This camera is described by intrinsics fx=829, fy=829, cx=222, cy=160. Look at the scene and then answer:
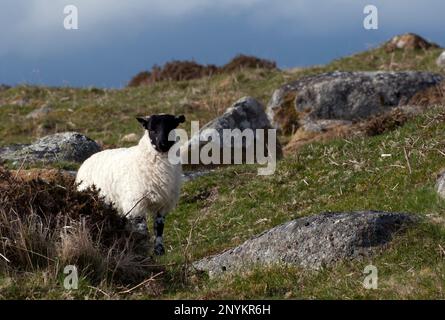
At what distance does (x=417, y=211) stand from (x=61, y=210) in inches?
216

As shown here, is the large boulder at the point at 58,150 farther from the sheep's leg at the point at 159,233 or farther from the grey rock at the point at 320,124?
the sheep's leg at the point at 159,233

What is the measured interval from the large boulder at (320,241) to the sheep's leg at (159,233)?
2.39m

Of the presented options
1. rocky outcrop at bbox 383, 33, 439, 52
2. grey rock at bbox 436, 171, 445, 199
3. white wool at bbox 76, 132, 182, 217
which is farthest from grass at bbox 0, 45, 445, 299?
rocky outcrop at bbox 383, 33, 439, 52

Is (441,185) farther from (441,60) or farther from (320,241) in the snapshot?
(441,60)

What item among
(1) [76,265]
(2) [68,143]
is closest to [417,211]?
(1) [76,265]

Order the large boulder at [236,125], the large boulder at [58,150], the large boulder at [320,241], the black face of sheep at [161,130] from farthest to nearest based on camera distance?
the large boulder at [236,125]
the large boulder at [58,150]
the black face of sheep at [161,130]
the large boulder at [320,241]

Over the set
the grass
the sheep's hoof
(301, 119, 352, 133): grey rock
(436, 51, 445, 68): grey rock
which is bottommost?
the sheep's hoof

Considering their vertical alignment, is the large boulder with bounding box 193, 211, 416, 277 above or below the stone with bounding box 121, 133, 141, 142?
below

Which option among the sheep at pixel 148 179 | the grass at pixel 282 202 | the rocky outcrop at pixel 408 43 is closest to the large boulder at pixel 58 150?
the grass at pixel 282 202

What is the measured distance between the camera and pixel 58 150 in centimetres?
2262

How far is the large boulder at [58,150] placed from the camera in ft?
72.8

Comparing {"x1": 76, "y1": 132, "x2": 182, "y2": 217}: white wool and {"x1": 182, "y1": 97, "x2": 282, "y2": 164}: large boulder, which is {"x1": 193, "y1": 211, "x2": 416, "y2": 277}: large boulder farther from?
{"x1": 182, "y1": 97, "x2": 282, "y2": 164}: large boulder

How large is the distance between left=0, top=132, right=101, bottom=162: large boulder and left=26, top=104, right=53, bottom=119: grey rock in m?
8.97

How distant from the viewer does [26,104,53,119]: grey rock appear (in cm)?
3278
